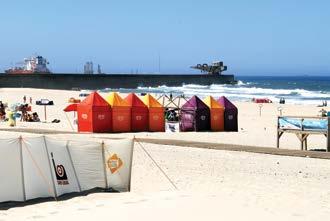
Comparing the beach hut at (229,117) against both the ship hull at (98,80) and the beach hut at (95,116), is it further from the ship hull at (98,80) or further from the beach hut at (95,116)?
the ship hull at (98,80)

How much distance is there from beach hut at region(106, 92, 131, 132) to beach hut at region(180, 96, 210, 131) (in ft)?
8.39

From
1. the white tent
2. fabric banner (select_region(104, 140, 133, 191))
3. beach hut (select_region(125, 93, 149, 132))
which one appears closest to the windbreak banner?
the white tent

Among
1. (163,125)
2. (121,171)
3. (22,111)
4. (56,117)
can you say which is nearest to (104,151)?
(121,171)

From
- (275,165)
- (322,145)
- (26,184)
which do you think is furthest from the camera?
(322,145)

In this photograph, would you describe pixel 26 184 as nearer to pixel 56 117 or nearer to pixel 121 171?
pixel 121 171

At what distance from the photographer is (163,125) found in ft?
81.8

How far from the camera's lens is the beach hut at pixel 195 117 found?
25.0 meters

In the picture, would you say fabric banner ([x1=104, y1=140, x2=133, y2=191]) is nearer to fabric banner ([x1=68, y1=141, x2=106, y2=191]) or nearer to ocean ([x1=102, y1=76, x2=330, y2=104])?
fabric banner ([x1=68, y1=141, x2=106, y2=191])

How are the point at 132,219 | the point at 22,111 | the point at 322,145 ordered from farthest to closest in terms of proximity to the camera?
the point at 22,111 < the point at 322,145 < the point at 132,219

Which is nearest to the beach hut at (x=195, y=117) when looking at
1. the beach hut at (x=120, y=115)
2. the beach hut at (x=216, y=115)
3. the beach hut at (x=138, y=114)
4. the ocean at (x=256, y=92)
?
the beach hut at (x=216, y=115)

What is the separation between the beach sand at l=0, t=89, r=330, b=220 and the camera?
9.05m

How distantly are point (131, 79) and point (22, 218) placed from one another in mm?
95716

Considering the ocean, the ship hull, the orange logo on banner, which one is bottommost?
the ocean

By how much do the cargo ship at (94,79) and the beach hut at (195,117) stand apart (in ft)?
198
